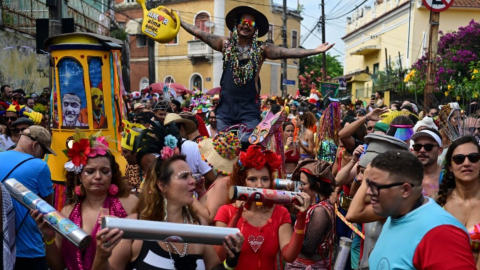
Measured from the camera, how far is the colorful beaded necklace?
22.5 ft

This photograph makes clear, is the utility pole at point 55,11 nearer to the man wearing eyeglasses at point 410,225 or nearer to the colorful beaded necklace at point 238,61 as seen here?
the colorful beaded necklace at point 238,61

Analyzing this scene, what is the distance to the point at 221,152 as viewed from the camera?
5676 mm

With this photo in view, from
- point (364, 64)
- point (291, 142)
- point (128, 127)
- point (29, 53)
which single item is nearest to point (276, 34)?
point (364, 64)

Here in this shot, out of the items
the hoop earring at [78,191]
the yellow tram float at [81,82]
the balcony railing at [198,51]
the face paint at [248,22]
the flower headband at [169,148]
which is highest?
the balcony railing at [198,51]

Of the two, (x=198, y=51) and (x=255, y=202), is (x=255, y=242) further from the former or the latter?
(x=198, y=51)

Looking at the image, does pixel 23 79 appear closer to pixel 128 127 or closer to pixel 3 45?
pixel 3 45

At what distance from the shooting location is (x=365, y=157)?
15.6 ft

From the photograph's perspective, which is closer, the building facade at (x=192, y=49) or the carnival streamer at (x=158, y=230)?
the carnival streamer at (x=158, y=230)

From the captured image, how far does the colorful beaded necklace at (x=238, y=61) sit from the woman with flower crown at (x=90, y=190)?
2.62 m

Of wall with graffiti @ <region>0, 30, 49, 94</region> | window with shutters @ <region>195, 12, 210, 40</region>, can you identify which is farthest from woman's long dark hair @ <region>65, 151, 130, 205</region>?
window with shutters @ <region>195, 12, 210, 40</region>

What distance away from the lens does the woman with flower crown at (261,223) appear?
4289mm

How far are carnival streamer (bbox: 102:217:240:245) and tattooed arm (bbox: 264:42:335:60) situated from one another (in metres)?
3.61

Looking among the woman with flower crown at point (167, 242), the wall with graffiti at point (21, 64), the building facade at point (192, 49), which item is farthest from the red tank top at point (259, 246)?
the building facade at point (192, 49)

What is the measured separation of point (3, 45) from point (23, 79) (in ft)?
7.59
